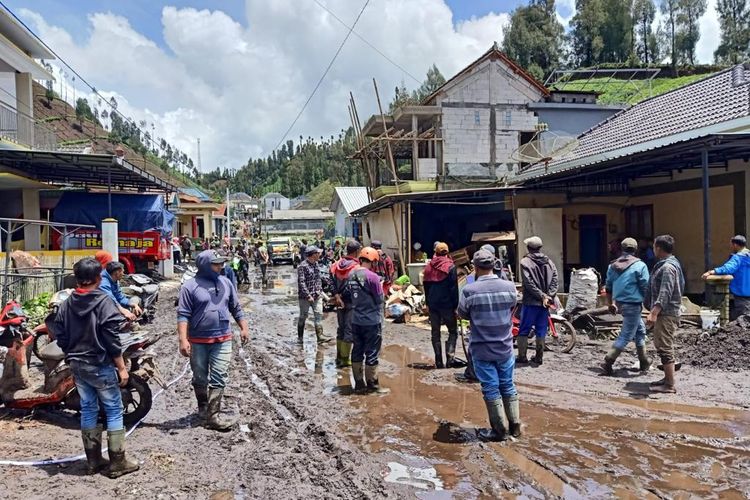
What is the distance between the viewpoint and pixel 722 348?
26.3 ft

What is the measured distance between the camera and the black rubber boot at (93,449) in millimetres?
4461

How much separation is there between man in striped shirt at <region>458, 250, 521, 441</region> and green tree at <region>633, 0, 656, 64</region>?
6529cm

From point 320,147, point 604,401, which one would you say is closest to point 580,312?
point 604,401

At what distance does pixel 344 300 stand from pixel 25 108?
21.7 m

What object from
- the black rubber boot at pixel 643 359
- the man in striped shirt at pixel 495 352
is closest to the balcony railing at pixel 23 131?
the man in striped shirt at pixel 495 352

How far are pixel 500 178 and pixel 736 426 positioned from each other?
18776mm

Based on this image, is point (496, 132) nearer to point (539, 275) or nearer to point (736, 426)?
point (539, 275)

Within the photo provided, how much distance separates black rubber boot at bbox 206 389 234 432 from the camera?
559 centimetres

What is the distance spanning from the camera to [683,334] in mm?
9203

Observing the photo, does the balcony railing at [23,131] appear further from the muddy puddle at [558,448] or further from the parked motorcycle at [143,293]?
the muddy puddle at [558,448]

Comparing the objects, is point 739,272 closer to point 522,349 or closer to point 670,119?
point 522,349

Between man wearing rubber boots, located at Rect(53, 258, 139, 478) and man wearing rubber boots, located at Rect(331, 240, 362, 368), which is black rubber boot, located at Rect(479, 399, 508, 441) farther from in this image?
man wearing rubber boots, located at Rect(53, 258, 139, 478)

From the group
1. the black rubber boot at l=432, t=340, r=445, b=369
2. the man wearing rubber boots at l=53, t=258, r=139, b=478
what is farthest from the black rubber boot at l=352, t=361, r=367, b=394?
the man wearing rubber boots at l=53, t=258, r=139, b=478

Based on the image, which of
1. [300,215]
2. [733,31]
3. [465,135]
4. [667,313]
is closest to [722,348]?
[667,313]
